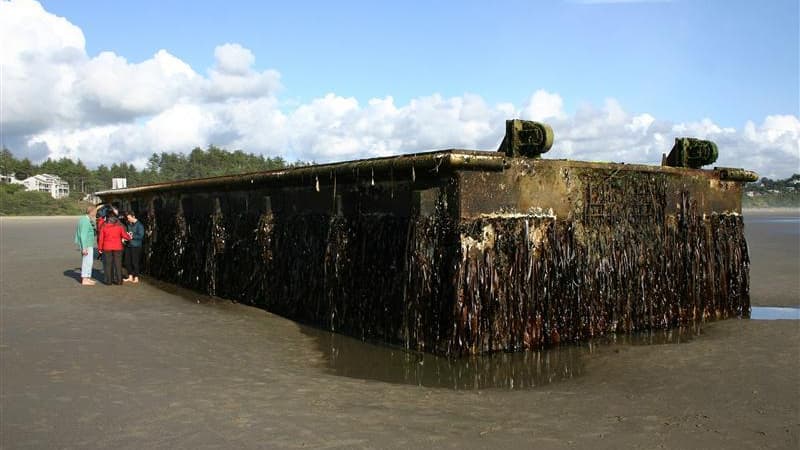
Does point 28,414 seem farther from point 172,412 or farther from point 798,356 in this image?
point 798,356

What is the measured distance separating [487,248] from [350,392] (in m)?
2.01

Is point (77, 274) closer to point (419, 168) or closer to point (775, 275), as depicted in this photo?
point (419, 168)

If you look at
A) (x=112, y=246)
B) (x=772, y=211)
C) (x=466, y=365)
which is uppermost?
(x=772, y=211)

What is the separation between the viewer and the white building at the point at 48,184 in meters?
108

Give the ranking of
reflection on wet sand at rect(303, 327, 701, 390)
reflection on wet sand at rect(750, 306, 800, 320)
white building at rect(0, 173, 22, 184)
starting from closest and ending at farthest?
1. reflection on wet sand at rect(303, 327, 701, 390)
2. reflection on wet sand at rect(750, 306, 800, 320)
3. white building at rect(0, 173, 22, 184)

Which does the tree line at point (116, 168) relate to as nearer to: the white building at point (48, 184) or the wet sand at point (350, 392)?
the white building at point (48, 184)

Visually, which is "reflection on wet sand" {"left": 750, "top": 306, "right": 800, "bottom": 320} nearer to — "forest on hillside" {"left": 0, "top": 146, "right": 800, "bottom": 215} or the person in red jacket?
the person in red jacket

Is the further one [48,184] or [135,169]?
[135,169]

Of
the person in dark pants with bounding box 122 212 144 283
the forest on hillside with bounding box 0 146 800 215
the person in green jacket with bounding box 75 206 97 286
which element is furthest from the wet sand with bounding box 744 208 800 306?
the forest on hillside with bounding box 0 146 800 215

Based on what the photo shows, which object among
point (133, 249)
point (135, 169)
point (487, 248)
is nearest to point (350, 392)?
point (487, 248)

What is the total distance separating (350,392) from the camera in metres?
4.76

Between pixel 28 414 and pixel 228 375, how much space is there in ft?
5.11

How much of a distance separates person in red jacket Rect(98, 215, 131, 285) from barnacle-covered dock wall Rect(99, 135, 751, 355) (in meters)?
3.16

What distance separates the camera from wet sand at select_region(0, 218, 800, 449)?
12.1 ft
